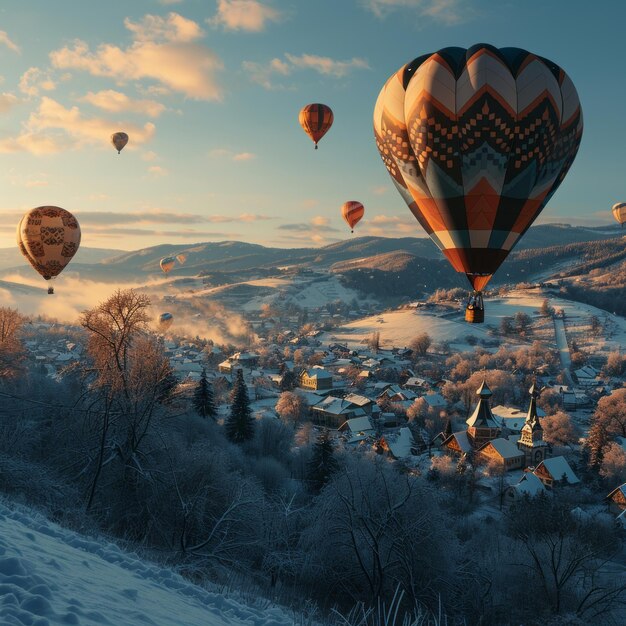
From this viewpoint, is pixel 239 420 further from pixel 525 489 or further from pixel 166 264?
pixel 166 264

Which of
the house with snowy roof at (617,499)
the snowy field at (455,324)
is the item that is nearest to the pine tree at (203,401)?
the house with snowy roof at (617,499)

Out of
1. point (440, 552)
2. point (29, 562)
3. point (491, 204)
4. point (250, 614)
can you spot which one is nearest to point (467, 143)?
point (491, 204)

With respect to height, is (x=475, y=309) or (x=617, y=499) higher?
(x=475, y=309)

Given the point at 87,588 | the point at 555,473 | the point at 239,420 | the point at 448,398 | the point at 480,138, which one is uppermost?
the point at 480,138

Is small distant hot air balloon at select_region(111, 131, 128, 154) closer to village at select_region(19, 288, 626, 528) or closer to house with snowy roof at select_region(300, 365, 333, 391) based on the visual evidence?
village at select_region(19, 288, 626, 528)

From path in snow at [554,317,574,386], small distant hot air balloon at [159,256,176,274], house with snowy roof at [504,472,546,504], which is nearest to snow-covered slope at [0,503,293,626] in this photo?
house with snowy roof at [504,472,546,504]

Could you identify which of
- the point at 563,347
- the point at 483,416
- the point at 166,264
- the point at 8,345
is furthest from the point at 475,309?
the point at 563,347

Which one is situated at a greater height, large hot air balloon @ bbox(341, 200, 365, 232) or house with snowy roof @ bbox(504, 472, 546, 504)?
large hot air balloon @ bbox(341, 200, 365, 232)
